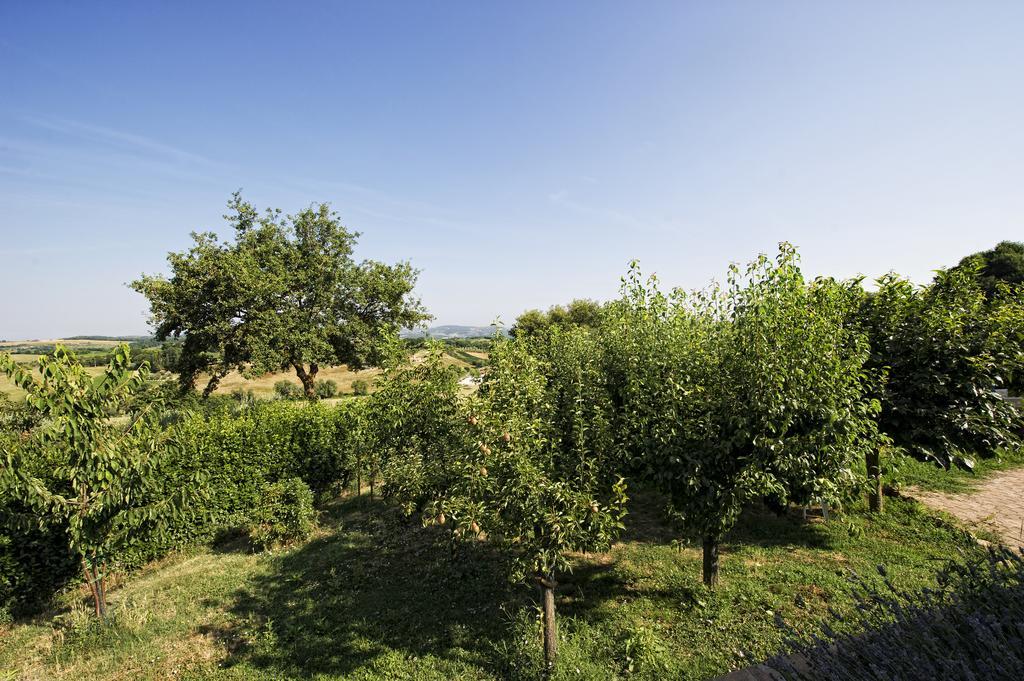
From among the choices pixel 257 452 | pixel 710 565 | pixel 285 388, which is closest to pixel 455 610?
pixel 710 565

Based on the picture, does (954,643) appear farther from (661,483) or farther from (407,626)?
(407,626)

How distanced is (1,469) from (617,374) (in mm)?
10987

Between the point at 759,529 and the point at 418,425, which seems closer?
the point at 418,425

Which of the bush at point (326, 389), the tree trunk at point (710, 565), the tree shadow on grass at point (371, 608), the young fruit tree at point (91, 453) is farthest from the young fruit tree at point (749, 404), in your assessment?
the bush at point (326, 389)

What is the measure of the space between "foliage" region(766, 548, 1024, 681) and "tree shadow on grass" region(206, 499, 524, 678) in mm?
5380

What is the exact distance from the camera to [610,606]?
8484 mm

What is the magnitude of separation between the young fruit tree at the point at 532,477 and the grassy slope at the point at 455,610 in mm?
1462

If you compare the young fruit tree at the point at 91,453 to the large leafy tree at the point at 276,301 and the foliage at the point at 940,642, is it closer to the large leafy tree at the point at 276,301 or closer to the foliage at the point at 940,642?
the foliage at the point at 940,642

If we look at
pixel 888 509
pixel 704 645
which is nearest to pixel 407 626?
pixel 704 645

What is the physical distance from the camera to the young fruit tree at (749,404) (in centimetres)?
700

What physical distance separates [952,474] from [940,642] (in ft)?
55.6

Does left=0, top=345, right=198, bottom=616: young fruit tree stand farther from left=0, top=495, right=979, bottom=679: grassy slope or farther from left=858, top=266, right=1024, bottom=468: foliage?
left=858, top=266, right=1024, bottom=468: foliage

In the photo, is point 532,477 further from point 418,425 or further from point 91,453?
point 91,453

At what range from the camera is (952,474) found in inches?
587
